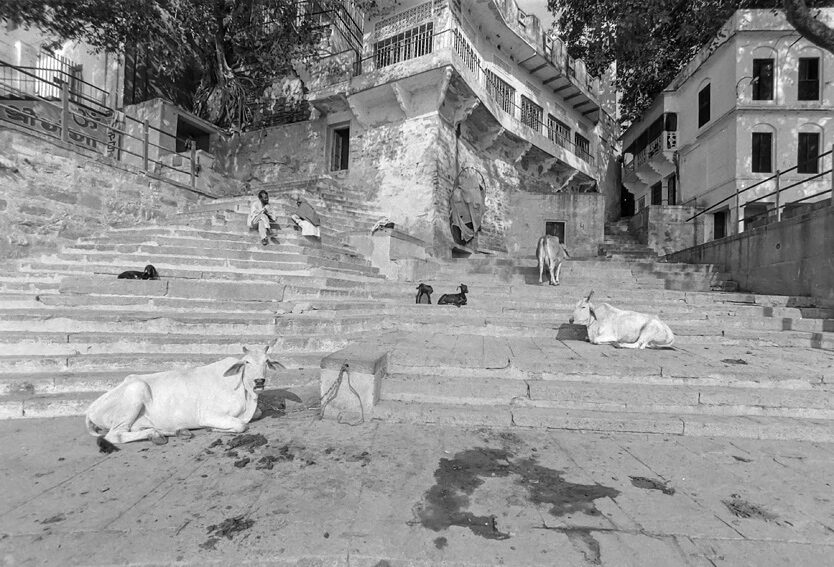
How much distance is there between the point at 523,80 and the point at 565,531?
20818 mm

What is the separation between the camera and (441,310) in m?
6.82

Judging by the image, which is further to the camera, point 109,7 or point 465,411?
point 109,7

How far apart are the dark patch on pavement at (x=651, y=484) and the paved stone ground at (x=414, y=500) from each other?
1 cm

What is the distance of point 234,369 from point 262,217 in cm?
652

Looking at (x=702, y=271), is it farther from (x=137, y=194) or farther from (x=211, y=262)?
(x=137, y=194)

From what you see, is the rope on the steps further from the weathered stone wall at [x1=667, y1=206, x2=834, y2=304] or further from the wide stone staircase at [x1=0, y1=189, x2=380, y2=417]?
the weathered stone wall at [x1=667, y1=206, x2=834, y2=304]

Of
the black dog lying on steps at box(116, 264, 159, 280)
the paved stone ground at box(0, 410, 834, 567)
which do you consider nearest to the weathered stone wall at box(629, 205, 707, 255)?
the paved stone ground at box(0, 410, 834, 567)

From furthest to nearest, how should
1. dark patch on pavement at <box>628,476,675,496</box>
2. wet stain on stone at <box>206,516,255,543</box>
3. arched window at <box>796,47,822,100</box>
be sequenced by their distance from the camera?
arched window at <box>796,47,822,100</box>, dark patch on pavement at <box>628,476,675,496</box>, wet stain on stone at <box>206,516,255,543</box>

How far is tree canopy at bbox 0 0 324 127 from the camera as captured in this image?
12.6 m

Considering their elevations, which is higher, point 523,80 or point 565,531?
point 523,80

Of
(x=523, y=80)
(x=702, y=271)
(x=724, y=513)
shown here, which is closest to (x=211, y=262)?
(x=724, y=513)

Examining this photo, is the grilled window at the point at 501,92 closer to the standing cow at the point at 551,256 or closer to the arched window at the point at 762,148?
the standing cow at the point at 551,256

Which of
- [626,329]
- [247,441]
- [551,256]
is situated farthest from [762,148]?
[247,441]

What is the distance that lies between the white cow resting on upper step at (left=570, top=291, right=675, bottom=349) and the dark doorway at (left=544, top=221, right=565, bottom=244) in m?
10.6
